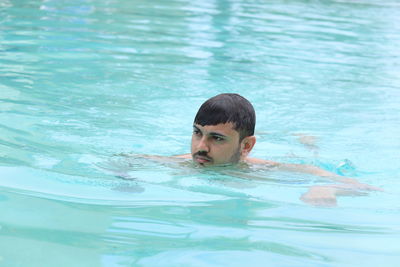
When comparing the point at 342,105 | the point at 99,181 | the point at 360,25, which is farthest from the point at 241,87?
the point at 360,25

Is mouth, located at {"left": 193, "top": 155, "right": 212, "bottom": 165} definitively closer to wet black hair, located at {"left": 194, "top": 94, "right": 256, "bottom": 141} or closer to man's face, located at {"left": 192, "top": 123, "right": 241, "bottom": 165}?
man's face, located at {"left": 192, "top": 123, "right": 241, "bottom": 165}

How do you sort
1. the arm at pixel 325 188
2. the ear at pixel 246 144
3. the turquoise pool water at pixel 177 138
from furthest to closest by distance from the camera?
1. the ear at pixel 246 144
2. the arm at pixel 325 188
3. the turquoise pool water at pixel 177 138

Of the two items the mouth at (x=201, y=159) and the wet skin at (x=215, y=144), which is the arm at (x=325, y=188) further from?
the mouth at (x=201, y=159)

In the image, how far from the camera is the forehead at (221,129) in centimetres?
397

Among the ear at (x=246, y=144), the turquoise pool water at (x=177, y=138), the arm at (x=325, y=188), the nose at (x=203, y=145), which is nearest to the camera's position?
the turquoise pool water at (x=177, y=138)

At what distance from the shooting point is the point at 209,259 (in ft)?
8.56

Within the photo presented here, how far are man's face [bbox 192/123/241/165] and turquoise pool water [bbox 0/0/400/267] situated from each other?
10 cm

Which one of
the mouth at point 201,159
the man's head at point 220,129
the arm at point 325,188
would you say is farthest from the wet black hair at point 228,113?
the arm at point 325,188

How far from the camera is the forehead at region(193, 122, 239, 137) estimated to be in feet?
13.0

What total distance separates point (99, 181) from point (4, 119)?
67.5 inches

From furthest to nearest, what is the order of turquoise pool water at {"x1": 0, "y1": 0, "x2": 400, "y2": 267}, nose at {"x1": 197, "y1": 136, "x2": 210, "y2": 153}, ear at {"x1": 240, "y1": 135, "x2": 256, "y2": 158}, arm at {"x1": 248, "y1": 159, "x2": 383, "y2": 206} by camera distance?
ear at {"x1": 240, "y1": 135, "x2": 256, "y2": 158} < nose at {"x1": 197, "y1": 136, "x2": 210, "y2": 153} < arm at {"x1": 248, "y1": 159, "x2": 383, "y2": 206} < turquoise pool water at {"x1": 0, "y1": 0, "x2": 400, "y2": 267}

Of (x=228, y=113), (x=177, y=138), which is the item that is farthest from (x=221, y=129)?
(x=177, y=138)

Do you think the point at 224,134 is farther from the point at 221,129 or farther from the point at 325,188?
the point at 325,188

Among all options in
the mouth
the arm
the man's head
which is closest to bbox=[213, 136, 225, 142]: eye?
the man's head
